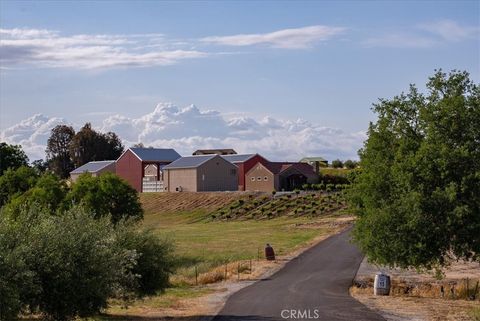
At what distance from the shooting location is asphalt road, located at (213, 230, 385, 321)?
2752cm

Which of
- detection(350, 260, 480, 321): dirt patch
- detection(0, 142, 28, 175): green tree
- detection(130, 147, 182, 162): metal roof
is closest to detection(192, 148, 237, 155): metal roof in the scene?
detection(130, 147, 182, 162): metal roof

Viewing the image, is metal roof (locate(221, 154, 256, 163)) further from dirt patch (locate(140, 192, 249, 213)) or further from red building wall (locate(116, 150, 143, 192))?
red building wall (locate(116, 150, 143, 192))

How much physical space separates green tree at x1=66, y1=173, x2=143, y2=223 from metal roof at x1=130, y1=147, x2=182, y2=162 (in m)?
57.9

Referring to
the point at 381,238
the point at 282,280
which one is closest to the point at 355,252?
the point at 282,280

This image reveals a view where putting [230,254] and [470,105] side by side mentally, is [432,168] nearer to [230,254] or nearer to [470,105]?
[470,105]

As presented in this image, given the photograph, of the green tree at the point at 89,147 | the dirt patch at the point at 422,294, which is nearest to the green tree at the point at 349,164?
the green tree at the point at 89,147

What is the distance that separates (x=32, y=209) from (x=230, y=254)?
3142cm

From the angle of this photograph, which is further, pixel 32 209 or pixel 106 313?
pixel 106 313

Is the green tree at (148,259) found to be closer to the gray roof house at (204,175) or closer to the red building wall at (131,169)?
the gray roof house at (204,175)

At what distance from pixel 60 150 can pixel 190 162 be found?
63746 mm

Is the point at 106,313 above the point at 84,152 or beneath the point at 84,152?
beneath

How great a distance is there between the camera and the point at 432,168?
30828 mm

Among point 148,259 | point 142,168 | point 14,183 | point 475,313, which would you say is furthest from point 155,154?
point 475,313

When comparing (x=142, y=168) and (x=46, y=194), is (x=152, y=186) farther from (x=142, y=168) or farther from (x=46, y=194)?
(x=46, y=194)
